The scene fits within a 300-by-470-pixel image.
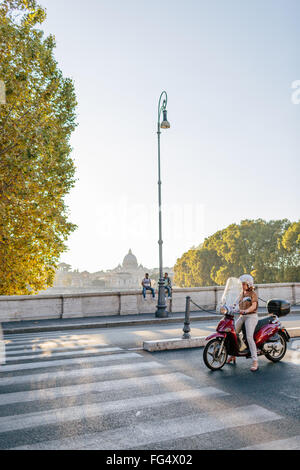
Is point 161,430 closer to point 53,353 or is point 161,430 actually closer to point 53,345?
point 53,353

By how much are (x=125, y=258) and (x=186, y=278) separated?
317ft

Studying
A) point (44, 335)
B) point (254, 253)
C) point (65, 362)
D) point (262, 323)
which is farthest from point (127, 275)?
point (262, 323)

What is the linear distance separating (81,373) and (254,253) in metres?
54.1

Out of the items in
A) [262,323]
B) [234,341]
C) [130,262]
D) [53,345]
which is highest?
[130,262]

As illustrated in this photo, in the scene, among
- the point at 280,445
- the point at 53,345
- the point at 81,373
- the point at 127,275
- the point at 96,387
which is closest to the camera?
the point at 280,445

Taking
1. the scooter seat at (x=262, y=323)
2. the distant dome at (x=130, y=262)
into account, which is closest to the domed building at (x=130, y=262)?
the distant dome at (x=130, y=262)

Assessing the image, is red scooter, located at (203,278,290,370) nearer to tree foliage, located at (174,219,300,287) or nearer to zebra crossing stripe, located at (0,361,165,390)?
zebra crossing stripe, located at (0,361,165,390)

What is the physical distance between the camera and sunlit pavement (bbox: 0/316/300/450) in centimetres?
362

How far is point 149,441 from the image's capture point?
139 inches

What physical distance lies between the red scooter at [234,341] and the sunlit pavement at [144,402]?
7.6 inches

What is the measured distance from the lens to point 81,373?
20.0ft
